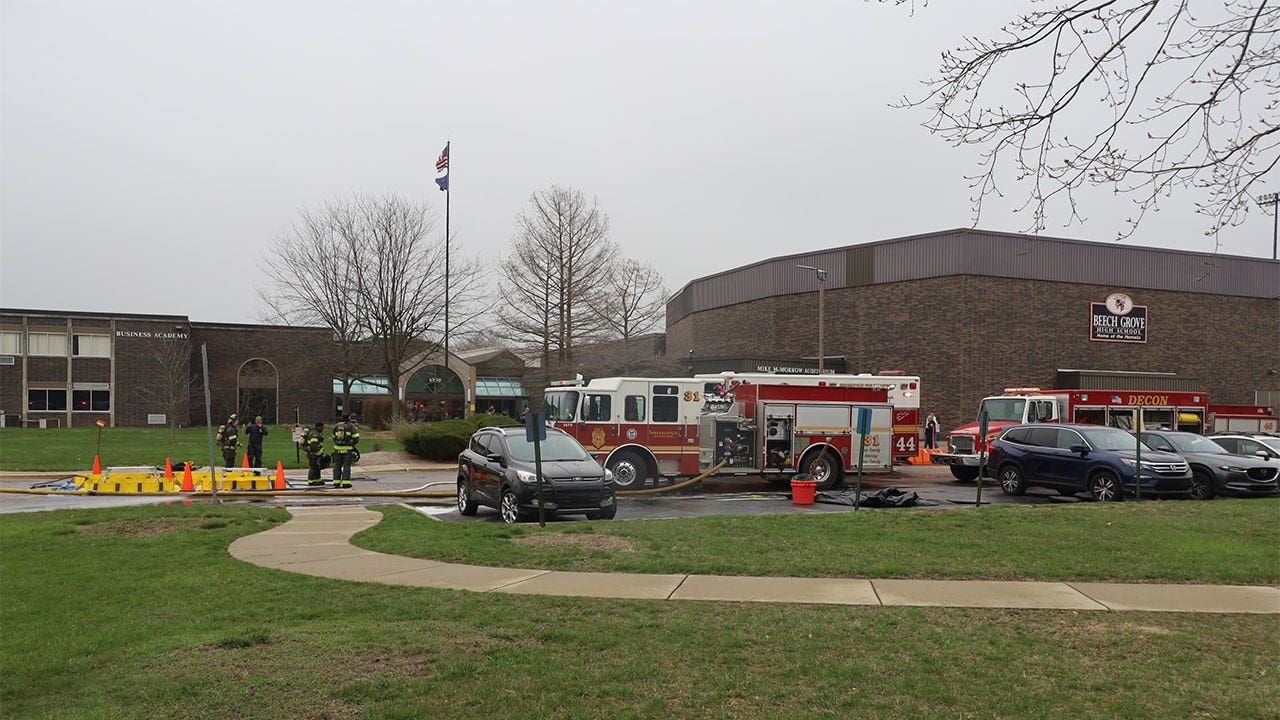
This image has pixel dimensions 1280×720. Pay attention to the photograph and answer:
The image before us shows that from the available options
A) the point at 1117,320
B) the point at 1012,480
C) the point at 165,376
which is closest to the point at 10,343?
the point at 165,376

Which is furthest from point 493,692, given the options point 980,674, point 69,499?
point 69,499

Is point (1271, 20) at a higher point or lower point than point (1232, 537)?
higher

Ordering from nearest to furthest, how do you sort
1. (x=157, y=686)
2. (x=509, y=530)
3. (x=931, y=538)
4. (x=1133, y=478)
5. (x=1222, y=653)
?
(x=157, y=686) → (x=1222, y=653) → (x=931, y=538) → (x=509, y=530) → (x=1133, y=478)

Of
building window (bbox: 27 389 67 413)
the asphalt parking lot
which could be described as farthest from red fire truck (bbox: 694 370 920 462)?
building window (bbox: 27 389 67 413)

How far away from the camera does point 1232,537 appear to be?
12211mm

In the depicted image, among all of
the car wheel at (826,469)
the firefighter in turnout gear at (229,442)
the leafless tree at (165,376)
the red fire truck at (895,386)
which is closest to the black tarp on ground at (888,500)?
the car wheel at (826,469)

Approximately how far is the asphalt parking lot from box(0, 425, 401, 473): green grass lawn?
411 cm

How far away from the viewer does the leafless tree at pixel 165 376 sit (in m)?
51.5

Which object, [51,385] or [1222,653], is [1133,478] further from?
[51,385]

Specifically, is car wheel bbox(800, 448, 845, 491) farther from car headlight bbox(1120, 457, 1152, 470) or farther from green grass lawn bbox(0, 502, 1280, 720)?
green grass lawn bbox(0, 502, 1280, 720)

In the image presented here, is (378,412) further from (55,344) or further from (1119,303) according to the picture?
(1119,303)

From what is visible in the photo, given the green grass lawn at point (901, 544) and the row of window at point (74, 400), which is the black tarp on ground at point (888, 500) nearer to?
the green grass lawn at point (901, 544)

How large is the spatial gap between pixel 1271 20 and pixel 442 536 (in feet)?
33.8

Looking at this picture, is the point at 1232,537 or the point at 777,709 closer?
the point at 777,709
